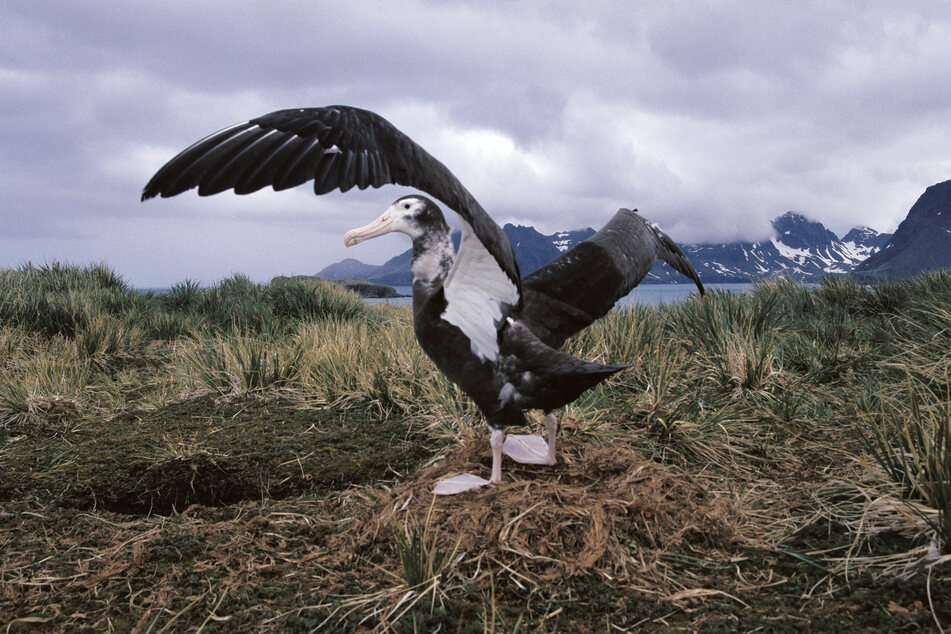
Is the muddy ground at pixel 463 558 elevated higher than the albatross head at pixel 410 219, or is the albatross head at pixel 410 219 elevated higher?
the albatross head at pixel 410 219

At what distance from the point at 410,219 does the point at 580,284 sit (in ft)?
3.24

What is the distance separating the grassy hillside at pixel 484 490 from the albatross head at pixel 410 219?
1241 millimetres

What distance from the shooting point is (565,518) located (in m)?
2.76

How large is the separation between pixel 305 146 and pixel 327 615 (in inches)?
70.3

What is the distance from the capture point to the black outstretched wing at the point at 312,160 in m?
2.30

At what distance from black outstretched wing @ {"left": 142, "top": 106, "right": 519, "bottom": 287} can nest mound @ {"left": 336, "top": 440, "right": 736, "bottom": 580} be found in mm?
1231

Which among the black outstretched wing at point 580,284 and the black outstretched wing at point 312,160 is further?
the black outstretched wing at point 580,284

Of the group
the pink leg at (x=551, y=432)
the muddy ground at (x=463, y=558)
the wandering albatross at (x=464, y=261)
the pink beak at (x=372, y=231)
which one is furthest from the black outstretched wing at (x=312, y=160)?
the muddy ground at (x=463, y=558)

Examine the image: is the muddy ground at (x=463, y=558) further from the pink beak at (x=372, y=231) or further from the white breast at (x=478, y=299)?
the pink beak at (x=372, y=231)

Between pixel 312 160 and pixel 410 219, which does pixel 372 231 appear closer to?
pixel 410 219

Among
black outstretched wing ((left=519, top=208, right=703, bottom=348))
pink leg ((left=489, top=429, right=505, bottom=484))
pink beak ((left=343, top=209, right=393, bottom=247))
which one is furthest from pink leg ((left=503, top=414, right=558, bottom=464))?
pink beak ((left=343, top=209, right=393, bottom=247))

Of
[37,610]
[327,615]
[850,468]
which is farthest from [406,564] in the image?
[850,468]

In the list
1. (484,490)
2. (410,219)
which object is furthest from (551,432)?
(410,219)

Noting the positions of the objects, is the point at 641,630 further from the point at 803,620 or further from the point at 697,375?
the point at 697,375
